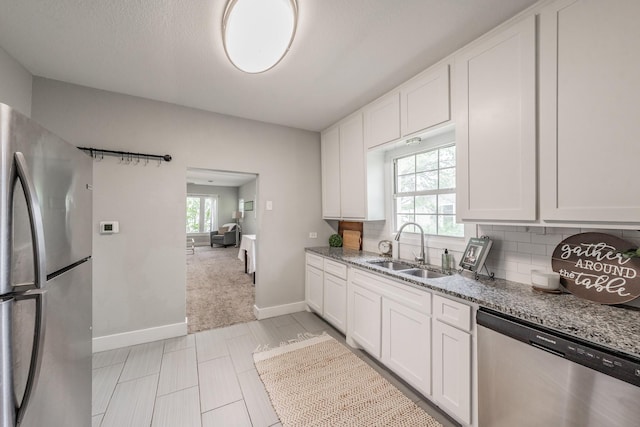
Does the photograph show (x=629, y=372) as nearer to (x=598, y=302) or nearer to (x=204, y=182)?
(x=598, y=302)

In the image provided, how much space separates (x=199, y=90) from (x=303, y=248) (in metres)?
2.25

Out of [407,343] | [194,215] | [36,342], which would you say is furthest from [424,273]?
[194,215]

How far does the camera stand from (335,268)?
9.23ft

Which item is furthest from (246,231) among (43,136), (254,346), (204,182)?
(43,136)

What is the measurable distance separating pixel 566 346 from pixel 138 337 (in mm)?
3406

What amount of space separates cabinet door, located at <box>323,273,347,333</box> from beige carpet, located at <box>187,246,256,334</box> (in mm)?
1046

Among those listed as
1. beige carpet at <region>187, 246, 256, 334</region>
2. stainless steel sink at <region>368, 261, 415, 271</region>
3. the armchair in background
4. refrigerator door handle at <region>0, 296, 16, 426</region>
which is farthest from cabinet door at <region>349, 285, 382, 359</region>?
the armchair in background

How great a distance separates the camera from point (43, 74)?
2.22m

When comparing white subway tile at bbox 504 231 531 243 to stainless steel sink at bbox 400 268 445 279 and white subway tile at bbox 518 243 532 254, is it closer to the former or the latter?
white subway tile at bbox 518 243 532 254

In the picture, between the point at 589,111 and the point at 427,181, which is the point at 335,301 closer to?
the point at 427,181

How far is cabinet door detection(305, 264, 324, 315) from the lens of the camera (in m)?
3.13

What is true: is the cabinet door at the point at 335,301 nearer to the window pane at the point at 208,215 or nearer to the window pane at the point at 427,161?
the window pane at the point at 427,161

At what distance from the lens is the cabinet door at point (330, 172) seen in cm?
331

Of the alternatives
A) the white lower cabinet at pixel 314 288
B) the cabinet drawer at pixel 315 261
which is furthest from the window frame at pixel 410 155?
the white lower cabinet at pixel 314 288
